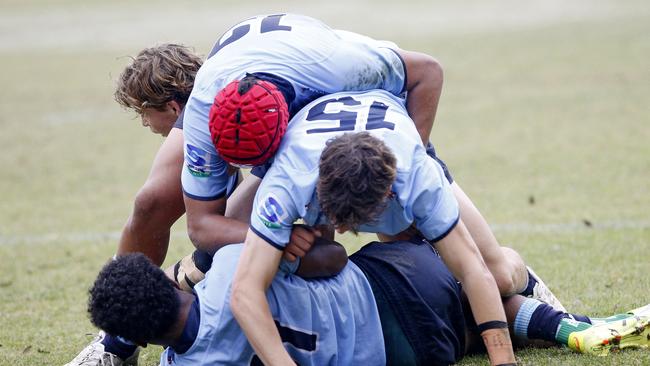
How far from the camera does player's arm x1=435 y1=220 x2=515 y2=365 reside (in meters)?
4.18

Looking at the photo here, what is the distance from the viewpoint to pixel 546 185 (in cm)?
920

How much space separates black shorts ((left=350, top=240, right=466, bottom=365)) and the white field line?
323 centimetres

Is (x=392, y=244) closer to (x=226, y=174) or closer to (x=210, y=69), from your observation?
→ (x=226, y=174)

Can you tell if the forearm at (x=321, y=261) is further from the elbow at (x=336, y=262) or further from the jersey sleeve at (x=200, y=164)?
the jersey sleeve at (x=200, y=164)

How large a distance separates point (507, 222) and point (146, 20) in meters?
24.8

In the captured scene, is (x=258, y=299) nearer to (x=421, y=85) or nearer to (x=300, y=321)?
(x=300, y=321)

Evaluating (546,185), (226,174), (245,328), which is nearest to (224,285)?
(245,328)

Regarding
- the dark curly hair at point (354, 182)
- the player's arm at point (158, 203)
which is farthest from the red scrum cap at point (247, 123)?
the player's arm at point (158, 203)

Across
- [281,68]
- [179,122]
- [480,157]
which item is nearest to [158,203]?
[179,122]

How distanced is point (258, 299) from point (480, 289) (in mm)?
927

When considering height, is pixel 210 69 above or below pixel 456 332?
above

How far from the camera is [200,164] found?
15.2ft

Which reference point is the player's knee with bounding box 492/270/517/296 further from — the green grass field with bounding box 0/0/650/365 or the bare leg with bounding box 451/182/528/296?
the green grass field with bounding box 0/0/650/365

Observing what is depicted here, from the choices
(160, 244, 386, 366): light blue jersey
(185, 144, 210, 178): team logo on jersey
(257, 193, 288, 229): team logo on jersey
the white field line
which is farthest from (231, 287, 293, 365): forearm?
the white field line
